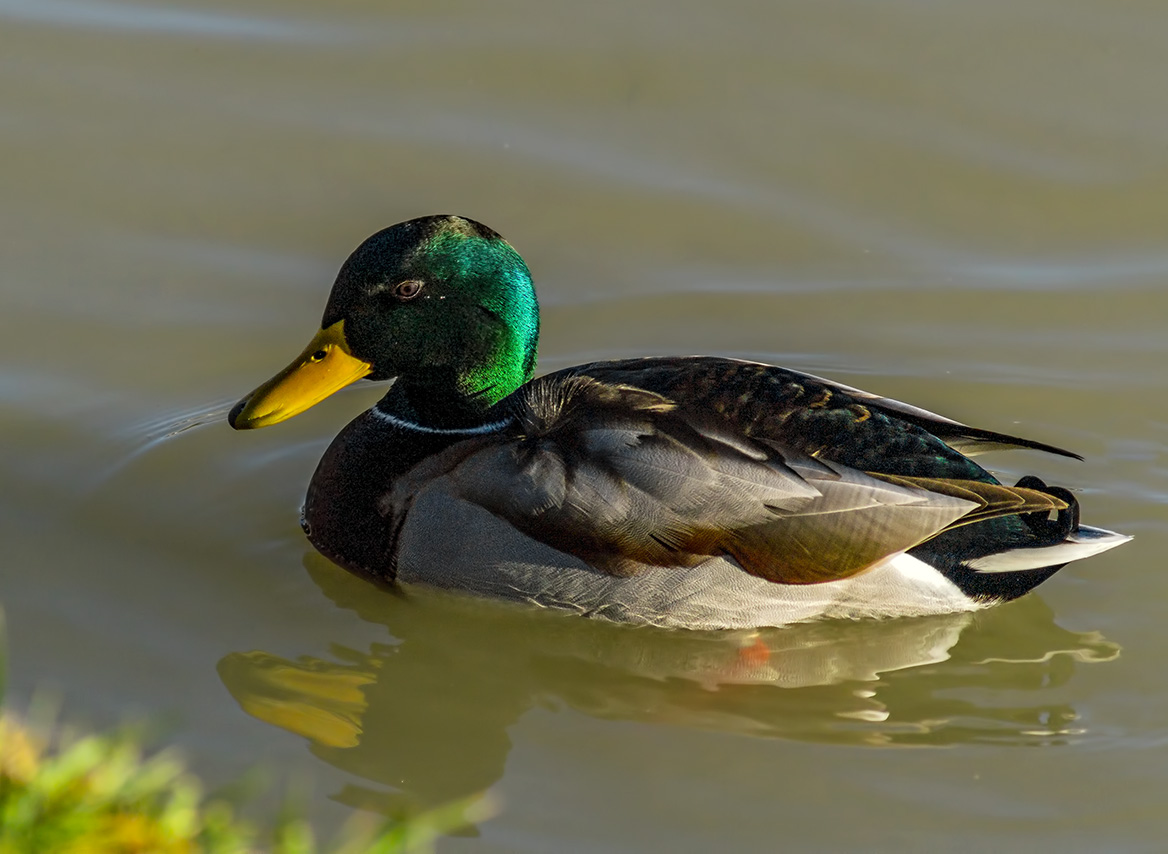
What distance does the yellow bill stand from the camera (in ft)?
18.2

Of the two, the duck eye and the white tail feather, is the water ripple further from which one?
the white tail feather

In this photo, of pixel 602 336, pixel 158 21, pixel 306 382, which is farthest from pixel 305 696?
pixel 158 21

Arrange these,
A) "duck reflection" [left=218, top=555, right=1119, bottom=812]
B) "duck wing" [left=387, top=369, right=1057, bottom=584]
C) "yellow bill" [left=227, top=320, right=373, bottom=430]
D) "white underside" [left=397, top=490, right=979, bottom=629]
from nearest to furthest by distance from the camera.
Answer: "duck reflection" [left=218, top=555, right=1119, bottom=812], "duck wing" [left=387, top=369, right=1057, bottom=584], "white underside" [left=397, top=490, right=979, bottom=629], "yellow bill" [left=227, top=320, right=373, bottom=430]

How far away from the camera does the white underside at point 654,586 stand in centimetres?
522

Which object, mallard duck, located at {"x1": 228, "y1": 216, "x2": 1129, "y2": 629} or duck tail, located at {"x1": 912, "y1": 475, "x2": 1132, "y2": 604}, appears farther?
duck tail, located at {"x1": 912, "y1": 475, "x2": 1132, "y2": 604}

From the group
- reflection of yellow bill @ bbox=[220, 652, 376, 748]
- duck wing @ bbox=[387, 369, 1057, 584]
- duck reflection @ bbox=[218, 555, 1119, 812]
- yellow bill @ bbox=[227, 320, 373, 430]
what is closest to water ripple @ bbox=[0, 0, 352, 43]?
yellow bill @ bbox=[227, 320, 373, 430]

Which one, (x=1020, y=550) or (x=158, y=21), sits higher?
(x=158, y=21)

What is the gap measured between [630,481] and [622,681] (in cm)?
65

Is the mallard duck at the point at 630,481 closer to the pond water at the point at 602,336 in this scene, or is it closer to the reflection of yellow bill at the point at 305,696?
the pond water at the point at 602,336

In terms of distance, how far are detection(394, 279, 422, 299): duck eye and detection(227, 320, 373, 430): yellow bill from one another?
0.24m

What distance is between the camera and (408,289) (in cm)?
548

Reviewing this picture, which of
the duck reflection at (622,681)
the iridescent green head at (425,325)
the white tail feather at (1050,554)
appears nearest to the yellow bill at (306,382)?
the iridescent green head at (425,325)

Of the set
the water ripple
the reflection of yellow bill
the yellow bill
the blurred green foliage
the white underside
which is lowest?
the reflection of yellow bill

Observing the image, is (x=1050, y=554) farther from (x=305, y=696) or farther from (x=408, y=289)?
(x=305, y=696)
